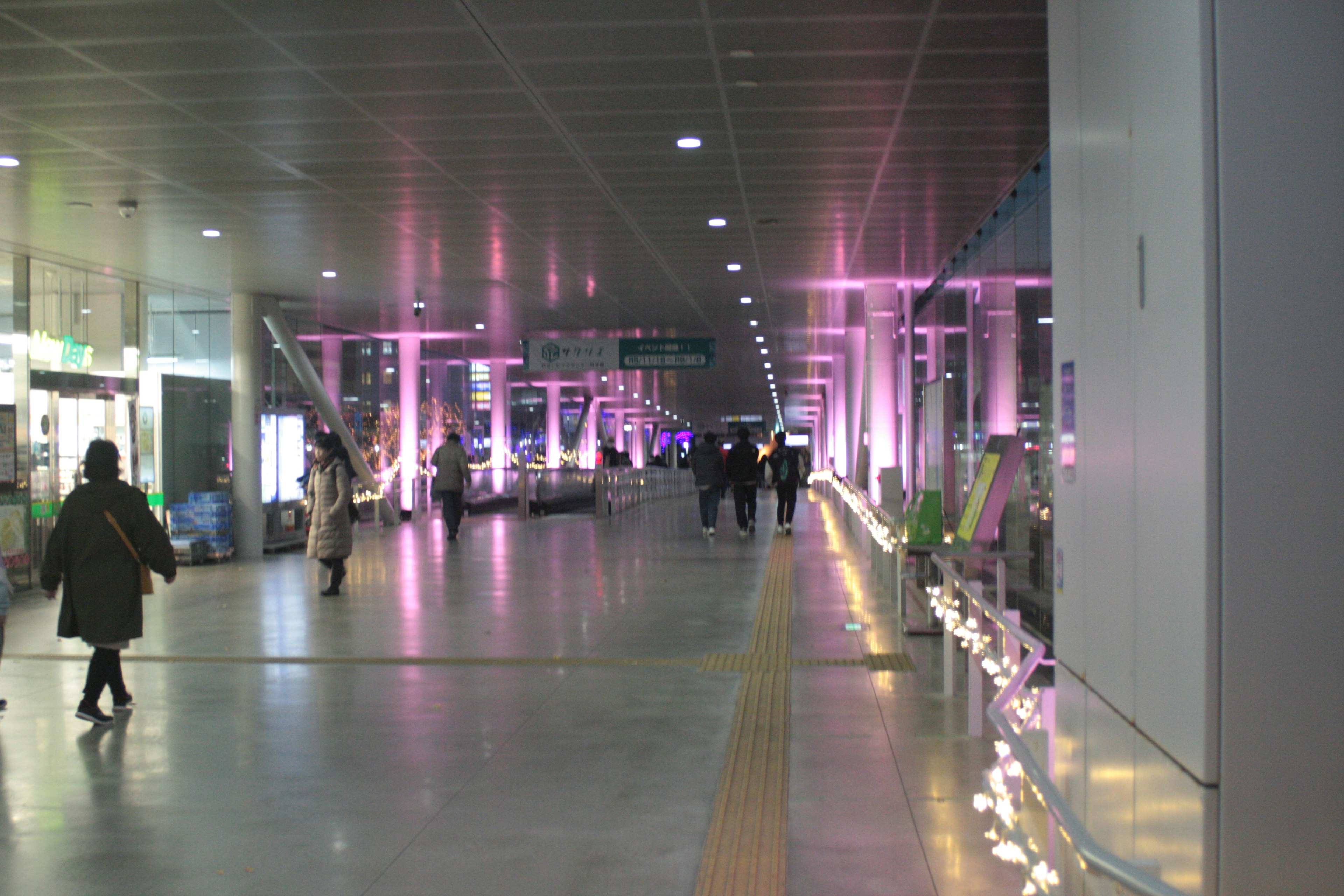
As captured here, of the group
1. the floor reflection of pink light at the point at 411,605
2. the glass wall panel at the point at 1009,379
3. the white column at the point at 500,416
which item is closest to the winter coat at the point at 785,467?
the glass wall panel at the point at 1009,379

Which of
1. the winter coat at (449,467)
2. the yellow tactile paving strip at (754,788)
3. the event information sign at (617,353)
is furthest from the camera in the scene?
the event information sign at (617,353)

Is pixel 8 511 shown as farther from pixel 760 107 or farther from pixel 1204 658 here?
pixel 1204 658

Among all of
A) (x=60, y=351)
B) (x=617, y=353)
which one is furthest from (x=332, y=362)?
(x=60, y=351)

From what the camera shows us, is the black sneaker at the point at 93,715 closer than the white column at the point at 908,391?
Yes

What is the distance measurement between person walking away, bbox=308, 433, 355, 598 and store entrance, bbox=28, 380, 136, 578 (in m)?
2.93

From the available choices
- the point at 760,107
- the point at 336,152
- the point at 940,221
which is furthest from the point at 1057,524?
the point at 940,221

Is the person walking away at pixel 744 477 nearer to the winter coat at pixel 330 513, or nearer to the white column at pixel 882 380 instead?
the white column at pixel 882 380

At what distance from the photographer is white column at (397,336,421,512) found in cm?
2256

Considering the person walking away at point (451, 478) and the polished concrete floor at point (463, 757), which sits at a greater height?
the person walking away at point (451, 478)

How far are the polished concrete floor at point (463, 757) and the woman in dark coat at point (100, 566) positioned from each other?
42 cm

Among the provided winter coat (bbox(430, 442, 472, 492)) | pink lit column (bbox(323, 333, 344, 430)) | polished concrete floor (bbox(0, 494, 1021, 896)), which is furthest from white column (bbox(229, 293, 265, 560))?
pink lit column (bbox(323, 333, 344, 430))

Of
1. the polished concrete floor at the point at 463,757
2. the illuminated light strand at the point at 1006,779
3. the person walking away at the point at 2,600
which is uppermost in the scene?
the person walking away at the point at 2,600

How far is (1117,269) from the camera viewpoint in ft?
9.38

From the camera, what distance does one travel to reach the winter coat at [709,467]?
17938mm
